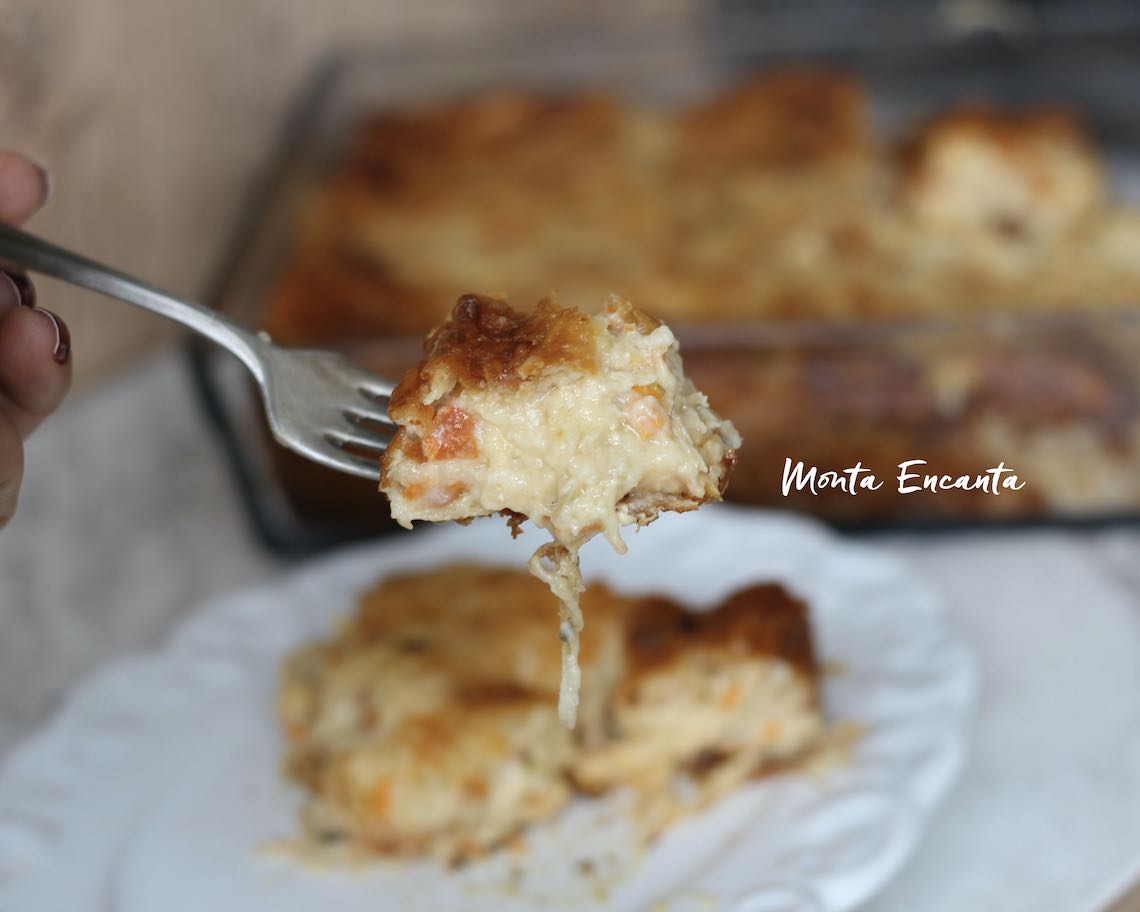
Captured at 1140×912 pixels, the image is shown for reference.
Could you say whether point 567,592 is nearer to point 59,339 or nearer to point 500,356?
point 500,356

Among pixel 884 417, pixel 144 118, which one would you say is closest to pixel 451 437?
pixel 884 417

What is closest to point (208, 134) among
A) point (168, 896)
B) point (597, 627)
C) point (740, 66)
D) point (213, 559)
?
point (213, 559)

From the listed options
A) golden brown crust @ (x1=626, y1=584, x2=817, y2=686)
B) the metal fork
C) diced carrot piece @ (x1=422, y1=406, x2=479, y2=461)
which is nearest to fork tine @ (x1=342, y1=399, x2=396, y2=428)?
the metal fork

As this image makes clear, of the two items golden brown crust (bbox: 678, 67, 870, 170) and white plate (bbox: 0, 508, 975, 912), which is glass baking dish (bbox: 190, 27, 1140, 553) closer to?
white plate (bbox: 0, 508, 975, 912)

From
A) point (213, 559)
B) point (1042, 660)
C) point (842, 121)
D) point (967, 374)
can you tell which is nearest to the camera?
point (1042, 660)

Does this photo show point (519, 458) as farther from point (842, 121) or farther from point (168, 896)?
point (842, 121)

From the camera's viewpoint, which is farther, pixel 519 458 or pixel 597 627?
pixel 597 627

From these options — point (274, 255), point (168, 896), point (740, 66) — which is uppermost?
point (740, 66)
